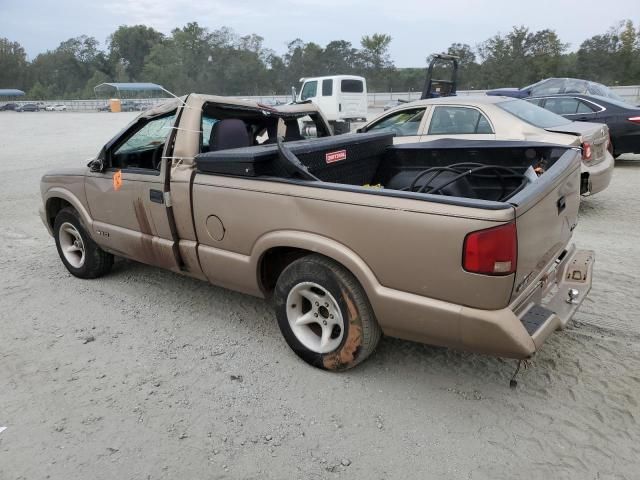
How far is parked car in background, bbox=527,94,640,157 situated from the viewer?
31.5 ft

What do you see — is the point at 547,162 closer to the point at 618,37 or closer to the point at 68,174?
the point at 68,174

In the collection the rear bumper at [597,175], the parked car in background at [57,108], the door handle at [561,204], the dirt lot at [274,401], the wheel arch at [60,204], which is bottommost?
the dirt lot at [274,401]

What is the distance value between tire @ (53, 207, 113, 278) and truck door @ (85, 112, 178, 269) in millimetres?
308

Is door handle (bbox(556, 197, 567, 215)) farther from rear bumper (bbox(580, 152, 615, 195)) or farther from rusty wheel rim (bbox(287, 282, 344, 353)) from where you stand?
rear bumper (bbox(580, 152, 615, 195))

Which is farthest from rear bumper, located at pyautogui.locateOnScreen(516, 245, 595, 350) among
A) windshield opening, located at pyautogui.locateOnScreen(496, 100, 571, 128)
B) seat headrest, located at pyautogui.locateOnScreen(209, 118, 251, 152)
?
windshield opening, located at pyautogui.locateOnScreen(496, 100, 571, 128)

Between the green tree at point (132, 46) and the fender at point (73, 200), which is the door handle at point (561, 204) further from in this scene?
the green tree at point (132, 46)

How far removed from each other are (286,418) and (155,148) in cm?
258

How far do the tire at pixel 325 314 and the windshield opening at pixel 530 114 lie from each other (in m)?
4.65

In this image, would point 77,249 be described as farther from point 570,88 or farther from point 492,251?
point 570,88

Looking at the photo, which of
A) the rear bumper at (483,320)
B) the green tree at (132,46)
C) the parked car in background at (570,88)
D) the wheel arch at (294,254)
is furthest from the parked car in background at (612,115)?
the green tree at (132,46)

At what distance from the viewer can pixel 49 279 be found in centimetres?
496

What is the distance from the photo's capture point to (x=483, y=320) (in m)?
2.47

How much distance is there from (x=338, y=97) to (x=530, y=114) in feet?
48.7

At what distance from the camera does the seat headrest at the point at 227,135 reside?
401 cm
